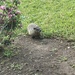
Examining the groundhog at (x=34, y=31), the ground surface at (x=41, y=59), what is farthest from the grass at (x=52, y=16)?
the ground surface at (x=41, y=59)

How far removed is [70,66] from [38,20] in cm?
235

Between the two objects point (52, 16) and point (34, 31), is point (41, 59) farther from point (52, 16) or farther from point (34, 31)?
point (52, 16)

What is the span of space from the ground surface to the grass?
0.46 meters

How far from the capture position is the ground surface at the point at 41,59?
477cm

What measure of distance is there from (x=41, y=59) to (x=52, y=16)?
2208 millimetres

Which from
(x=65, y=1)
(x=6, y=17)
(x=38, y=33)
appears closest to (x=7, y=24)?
(x=6, y=17)

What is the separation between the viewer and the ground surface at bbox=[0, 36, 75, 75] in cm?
477

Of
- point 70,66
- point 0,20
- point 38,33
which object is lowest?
point 70,66

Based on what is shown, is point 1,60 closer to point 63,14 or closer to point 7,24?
point 7,24

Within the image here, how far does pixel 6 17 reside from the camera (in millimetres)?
5004

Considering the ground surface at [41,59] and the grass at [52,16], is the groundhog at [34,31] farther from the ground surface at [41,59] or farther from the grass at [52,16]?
the grass at [52,16]

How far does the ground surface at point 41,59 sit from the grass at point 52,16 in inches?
18.0

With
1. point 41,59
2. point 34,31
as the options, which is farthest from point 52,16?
point 41,59

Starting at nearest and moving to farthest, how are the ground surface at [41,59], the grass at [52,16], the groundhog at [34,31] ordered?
the ground surface at [41,59] → the groundhog at [34,31] → the grass at [52,16]
